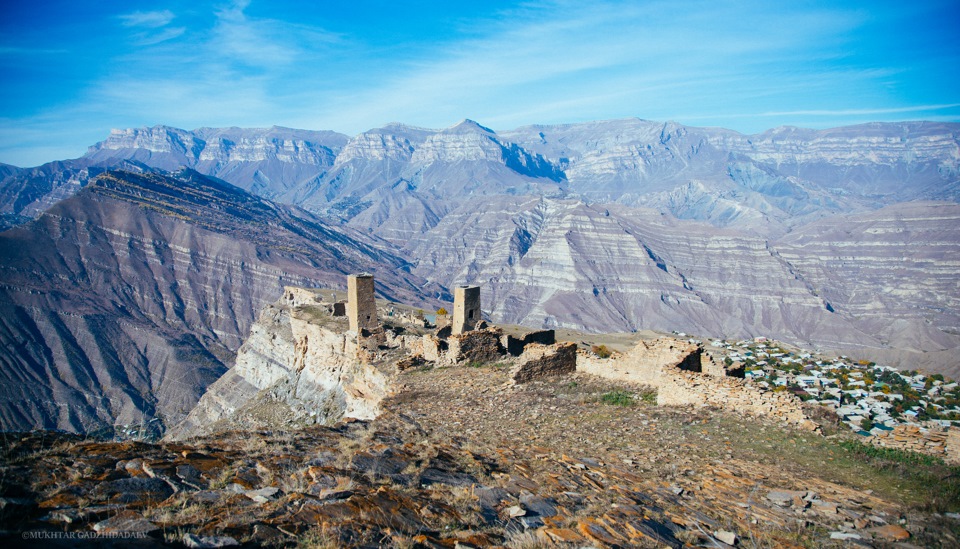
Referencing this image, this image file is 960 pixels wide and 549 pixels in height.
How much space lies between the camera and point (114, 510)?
5.86 m

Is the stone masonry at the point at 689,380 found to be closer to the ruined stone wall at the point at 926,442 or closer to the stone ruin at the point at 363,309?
the ruined stone wall at the point at 926,442

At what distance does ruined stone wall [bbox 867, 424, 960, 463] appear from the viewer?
11398 millimetres

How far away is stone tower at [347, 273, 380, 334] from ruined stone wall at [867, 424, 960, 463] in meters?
25.8

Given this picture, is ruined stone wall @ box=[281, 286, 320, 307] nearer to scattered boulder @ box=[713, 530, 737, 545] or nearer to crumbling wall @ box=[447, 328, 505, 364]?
crumbling wall @ box=[447, 328, 505, 364]

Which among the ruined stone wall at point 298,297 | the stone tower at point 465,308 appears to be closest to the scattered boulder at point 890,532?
the stone tower at point 465,308

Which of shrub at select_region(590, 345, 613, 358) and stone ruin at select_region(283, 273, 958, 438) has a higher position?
stone ruin at select_region(283, 273, 958, 438)

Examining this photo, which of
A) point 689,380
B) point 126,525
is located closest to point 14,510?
point 126,525

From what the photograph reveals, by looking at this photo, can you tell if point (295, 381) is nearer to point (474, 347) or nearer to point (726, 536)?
point (474, 347)

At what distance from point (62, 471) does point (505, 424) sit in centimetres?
898

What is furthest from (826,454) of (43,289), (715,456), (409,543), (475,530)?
(43,289)

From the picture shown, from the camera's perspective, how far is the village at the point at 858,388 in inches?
938

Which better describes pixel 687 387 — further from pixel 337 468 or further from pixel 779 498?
pixel 337 468

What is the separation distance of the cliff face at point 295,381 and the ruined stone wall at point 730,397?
32.7 ft

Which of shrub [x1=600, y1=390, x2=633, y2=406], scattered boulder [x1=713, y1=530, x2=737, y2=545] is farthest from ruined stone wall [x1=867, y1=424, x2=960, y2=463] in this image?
scattered boulder [x1=713, y1=530, x2=737, y2=545]
